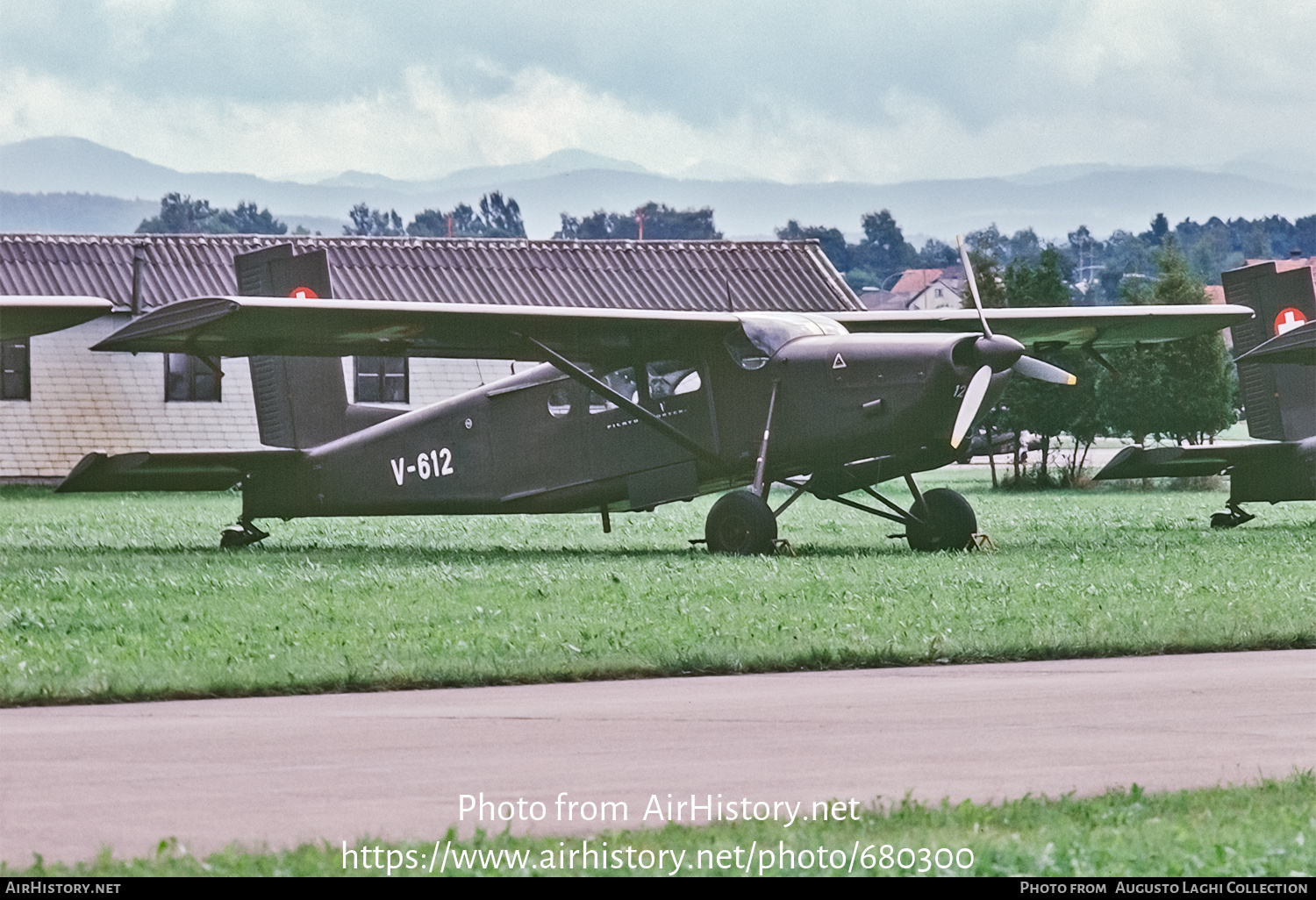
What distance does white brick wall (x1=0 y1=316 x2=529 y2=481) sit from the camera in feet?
133

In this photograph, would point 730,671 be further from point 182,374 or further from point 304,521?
point 182,374

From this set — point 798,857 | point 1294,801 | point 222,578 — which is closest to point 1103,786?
point 1294,801

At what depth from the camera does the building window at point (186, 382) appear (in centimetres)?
4188

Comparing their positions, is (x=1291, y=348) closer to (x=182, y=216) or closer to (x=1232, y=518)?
(x=1232, y=518)

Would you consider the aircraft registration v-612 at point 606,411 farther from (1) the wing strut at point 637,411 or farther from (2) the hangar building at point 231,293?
(2) the hangar building at point 231,293

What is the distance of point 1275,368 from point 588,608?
46.8 ft

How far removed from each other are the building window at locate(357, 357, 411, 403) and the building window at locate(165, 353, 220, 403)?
133 inches

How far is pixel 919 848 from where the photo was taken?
5727 millimetres

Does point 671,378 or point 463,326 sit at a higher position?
point 463,326

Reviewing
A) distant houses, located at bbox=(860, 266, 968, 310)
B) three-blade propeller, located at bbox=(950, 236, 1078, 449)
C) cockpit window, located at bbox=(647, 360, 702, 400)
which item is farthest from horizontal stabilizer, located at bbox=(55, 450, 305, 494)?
distant houses, located at bbox=(860, 266, 968, 310)

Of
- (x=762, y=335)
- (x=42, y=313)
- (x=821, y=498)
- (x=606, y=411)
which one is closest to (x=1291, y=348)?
(x=821, y=498)

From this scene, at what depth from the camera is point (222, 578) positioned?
15719mm

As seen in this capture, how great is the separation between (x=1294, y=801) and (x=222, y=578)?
10.9 m

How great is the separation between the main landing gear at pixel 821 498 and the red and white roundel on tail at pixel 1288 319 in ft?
23.0
